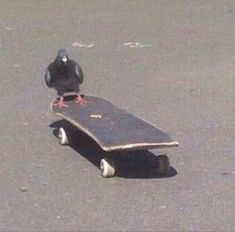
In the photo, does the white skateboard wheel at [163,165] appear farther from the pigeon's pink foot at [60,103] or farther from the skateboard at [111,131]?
the pigeon's pink foot at [60,103]

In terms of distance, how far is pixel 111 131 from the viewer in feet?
20.5

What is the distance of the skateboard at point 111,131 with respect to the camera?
6082mm

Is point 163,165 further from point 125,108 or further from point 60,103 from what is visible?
point 125,108

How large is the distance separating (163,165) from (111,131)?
354mm

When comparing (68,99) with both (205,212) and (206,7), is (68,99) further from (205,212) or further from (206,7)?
(206,7)

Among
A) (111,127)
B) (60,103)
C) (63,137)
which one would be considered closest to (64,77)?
(60,103)

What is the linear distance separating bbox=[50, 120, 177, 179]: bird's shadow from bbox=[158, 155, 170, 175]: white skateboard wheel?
25 millimetres

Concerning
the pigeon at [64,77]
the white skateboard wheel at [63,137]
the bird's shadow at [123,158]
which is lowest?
the bird's shadow at [123,158]

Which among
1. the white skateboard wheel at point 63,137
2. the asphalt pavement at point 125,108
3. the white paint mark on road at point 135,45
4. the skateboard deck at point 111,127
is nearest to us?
the asphalt pavement at point 125,108

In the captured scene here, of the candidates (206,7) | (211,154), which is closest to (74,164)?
(211,154)

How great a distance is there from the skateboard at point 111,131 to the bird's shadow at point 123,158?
0.05 m

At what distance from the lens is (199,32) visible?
34.9 ft

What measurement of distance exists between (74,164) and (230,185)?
0.94 meters

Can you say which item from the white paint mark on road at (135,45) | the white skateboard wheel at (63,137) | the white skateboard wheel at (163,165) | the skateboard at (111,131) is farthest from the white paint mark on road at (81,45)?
the white skateboard wheel at (163,165)
